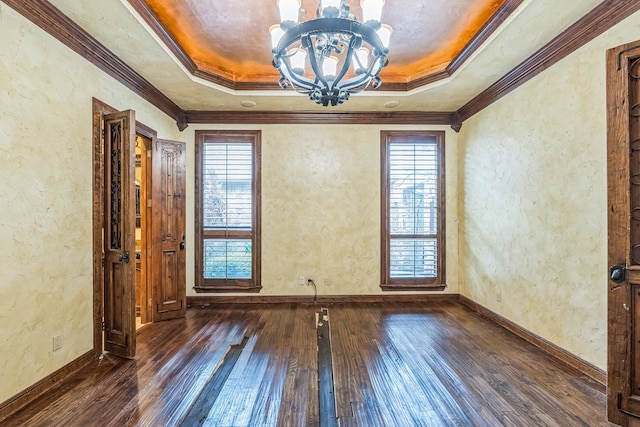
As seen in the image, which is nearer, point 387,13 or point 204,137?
point 387,13

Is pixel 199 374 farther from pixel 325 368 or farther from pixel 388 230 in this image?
pixel 388 230

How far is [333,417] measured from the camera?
81.4 inches

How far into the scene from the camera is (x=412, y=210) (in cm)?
485

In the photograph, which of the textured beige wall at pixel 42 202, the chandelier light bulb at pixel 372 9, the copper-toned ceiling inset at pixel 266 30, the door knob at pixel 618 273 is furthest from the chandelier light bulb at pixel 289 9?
the door knob at pixel 618 273

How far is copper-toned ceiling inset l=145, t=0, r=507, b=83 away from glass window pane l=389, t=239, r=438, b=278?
2.38m

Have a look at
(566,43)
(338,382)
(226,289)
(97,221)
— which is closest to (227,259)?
(226,289)

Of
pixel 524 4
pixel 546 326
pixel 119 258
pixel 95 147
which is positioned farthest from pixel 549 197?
pixel 95 147

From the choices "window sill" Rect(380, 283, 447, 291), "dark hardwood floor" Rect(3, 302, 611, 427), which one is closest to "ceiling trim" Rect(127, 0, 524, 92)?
"window sill" Rect(380, 283, 447, 291)

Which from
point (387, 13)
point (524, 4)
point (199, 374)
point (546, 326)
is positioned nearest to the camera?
point (524, 4)

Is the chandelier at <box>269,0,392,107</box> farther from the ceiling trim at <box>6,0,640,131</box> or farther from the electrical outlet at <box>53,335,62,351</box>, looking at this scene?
the electrical outlet at <box>53,335,62,351</box>

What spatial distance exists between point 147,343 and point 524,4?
15.2ft

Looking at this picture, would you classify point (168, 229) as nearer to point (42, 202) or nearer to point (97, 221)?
point (97, 221)

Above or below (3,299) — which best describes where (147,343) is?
below

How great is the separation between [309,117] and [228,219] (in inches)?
78.3
